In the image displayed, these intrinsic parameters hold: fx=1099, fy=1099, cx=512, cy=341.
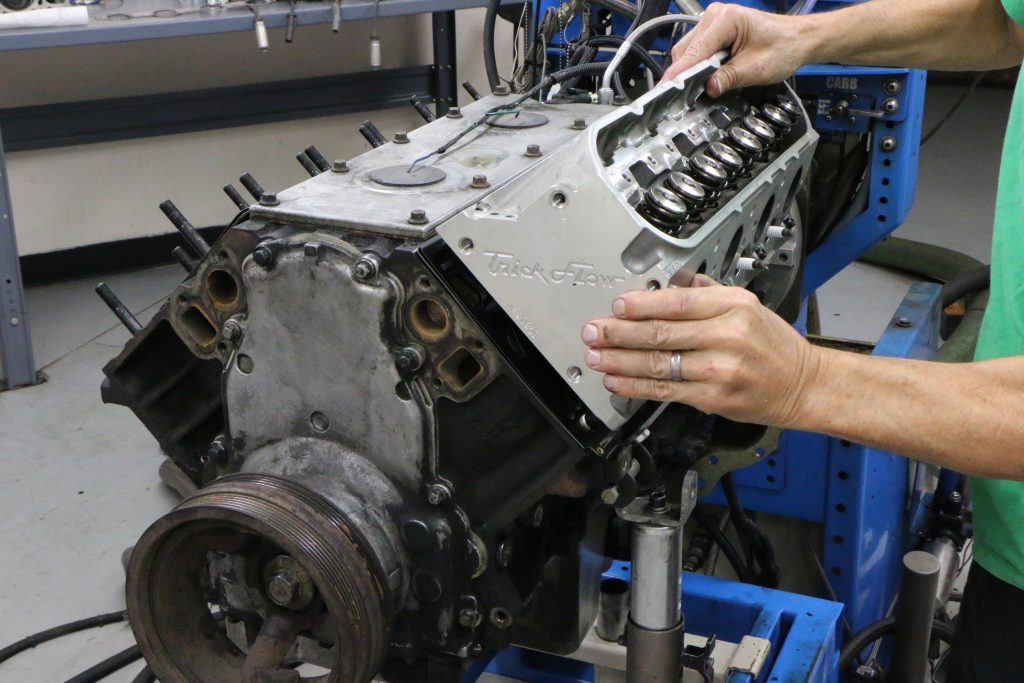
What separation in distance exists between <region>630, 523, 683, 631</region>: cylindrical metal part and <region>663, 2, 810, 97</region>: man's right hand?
1.69ft

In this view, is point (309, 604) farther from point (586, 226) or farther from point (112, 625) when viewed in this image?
point (112, 625)

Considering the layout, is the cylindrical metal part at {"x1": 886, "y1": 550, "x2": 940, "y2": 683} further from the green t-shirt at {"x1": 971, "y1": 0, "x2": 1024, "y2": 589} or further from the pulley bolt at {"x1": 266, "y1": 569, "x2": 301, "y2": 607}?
the pulley bolt at {"x1": 266, "y1": 569, "x2": 301, "y2": 607}

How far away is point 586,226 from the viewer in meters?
0.92

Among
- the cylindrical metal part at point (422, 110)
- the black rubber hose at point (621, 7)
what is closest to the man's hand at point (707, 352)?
the cylindrical metal part at point (422, 110)

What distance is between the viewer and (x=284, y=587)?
1062 millimetres

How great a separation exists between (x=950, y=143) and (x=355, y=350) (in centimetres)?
477

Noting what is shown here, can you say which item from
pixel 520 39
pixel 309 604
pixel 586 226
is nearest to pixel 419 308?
pixel 586 226

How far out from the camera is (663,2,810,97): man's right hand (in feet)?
4.24

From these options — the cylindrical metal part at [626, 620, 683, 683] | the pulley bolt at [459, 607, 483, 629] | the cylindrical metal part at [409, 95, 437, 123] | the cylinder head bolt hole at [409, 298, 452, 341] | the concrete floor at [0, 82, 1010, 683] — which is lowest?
the concrete floor at [0, 82, 1010, 683]

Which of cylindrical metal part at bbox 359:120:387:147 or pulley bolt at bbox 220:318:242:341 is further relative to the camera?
cylindrical metal part at bbox 359:120:387:147

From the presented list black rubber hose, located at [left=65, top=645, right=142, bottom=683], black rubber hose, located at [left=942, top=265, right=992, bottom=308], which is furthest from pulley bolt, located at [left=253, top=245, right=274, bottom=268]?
black rubber hose, located at [left=942, top=265, right=992, bottom=308]

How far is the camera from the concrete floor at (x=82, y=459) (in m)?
2.04

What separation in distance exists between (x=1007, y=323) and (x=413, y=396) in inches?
23.9

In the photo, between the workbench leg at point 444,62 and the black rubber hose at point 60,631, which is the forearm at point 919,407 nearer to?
the black rubber hose at point 60,631
